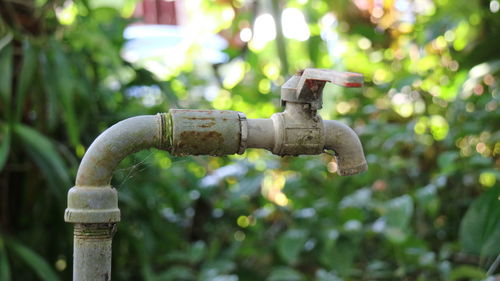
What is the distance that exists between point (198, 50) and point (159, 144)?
68.4 inches

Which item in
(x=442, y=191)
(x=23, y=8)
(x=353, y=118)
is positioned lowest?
(x=442, y=191)

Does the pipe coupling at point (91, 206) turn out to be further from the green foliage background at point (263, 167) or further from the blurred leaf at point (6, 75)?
the blurred leaf at point (6, 75)

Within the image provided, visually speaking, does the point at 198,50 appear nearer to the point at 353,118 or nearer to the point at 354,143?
the point at 353,118

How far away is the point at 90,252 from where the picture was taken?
2.65 feet

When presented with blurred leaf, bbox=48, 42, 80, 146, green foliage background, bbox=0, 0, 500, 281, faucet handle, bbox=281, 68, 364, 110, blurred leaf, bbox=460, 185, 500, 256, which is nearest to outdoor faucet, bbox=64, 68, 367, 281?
faucet handle, bbox=281, 68, 364, 110

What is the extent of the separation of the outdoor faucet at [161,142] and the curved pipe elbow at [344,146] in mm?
25

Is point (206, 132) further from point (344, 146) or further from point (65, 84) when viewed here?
point (65, 84)

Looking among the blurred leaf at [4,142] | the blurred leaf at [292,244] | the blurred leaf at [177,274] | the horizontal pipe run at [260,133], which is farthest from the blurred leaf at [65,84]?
the horizontal pipe run at [260,133]

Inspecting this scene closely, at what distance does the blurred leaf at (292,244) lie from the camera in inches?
59.2

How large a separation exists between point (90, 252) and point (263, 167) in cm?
104

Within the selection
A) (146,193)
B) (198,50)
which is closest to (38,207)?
(146,193)

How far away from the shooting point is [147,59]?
2.43 m

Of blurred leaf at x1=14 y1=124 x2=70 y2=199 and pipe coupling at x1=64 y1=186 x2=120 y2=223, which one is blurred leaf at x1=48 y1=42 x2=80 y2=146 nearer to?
blurred leaf at x1=14 y1=124 x2=70 y2=199

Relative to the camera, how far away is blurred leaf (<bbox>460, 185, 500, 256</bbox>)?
1.16m
